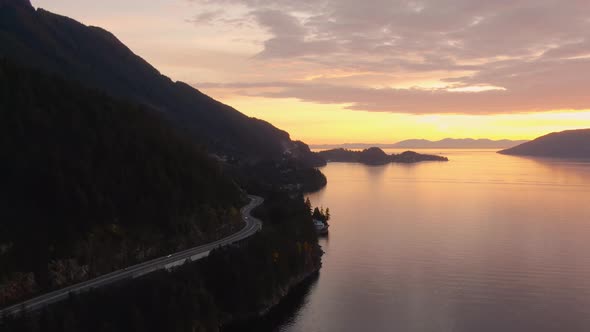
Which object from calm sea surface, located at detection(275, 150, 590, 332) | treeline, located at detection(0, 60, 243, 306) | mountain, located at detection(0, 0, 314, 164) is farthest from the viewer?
mountain, located at detection(0, 0, 314, 164)

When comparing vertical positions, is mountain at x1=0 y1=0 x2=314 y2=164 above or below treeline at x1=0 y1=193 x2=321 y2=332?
above

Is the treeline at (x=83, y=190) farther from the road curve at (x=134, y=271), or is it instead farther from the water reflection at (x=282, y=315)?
the water reflection at (x=282, y=315)

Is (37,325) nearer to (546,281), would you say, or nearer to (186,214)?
(186,214)

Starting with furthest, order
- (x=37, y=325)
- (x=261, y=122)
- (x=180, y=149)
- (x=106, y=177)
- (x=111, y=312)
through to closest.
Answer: (x=261, y=122) → (x=180, y=149) → (x=106, y=177) → (x=111, y=312) → (x=37, y=325)

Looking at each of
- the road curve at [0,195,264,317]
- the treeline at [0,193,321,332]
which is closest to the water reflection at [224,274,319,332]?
the treeline at [0,193,321,332]

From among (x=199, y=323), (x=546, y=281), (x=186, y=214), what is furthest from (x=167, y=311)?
(x=546, y=281)

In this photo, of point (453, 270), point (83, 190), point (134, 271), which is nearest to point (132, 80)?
point (83, 190)

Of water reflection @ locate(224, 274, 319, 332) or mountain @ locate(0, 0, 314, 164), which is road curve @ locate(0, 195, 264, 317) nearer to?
water reflection @ locate(224, 274, 319, 332)
